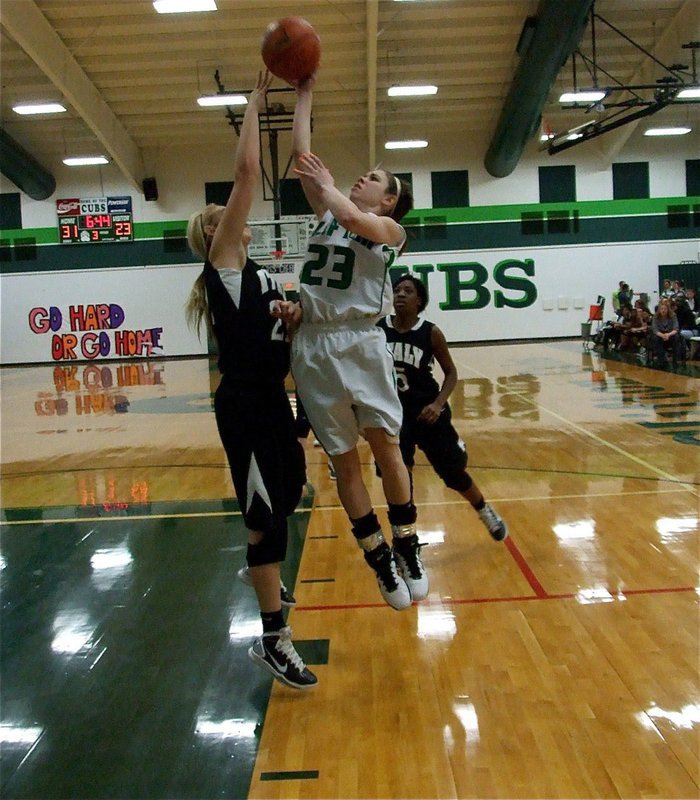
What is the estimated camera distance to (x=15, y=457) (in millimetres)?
7281

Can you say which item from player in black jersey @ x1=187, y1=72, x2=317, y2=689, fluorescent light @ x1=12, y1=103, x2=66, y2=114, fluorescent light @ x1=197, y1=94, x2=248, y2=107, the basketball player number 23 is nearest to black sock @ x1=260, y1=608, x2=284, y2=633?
player in black jersey @ x1=187, y1=72, x2=317, y2=689

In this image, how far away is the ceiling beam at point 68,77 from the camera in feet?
42.0

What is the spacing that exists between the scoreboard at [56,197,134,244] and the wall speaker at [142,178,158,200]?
0.63 metres

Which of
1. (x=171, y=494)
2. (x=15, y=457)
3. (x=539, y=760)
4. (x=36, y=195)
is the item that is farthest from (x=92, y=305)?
(x=539, y=760)

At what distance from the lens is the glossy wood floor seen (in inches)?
82.5

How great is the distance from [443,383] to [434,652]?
152cm

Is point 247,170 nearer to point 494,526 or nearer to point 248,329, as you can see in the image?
point 248,329

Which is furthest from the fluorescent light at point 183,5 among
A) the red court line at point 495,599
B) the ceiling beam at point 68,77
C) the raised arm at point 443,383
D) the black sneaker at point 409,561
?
the black sneaker at point 409,561

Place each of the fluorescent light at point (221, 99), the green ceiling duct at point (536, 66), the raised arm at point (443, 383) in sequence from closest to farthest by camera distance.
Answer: the raised arm at point (443, 383) < the green ceiling duct at point (536, 66) < the fluorescent light at point (221, 99)

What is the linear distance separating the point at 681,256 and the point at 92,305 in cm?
1531

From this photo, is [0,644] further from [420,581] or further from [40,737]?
[420,581]

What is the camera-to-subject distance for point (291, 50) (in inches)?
111

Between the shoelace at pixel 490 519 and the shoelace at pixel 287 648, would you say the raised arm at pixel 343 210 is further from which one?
the shoelace at pixel 490 519

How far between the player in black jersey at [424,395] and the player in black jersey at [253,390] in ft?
4.45
